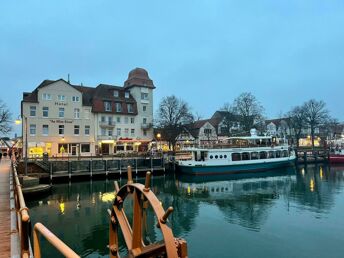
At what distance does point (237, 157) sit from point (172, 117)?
16108 mm

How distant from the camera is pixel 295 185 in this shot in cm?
3331

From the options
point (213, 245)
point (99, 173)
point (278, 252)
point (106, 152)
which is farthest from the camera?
point (106, 152)

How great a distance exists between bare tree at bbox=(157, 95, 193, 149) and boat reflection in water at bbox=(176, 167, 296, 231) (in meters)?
14.1

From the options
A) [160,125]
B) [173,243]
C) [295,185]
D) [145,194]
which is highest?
[160,125]

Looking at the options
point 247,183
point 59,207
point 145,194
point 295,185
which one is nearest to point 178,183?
point 247,183

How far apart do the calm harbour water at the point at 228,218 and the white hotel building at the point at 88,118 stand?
54.8 feet

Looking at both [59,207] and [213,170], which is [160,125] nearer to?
[213,170]

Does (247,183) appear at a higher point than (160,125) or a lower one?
lower

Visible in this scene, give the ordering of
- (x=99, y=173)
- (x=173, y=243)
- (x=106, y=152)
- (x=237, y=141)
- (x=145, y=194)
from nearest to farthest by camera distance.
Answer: (x=173, y=243) → (x=145, y=194) → (x=99, y=173) → (x=237, y=141) → (x=106, y=152)

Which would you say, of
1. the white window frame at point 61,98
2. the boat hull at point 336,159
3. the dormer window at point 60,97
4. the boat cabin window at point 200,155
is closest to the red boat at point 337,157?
the boat hull at point 336,159

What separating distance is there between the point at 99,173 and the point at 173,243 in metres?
34.8

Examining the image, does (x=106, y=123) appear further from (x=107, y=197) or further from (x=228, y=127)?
(x=228, y=127)

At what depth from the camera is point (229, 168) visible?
44.5 meters

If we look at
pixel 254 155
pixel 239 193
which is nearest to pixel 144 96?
pixel 254 155
